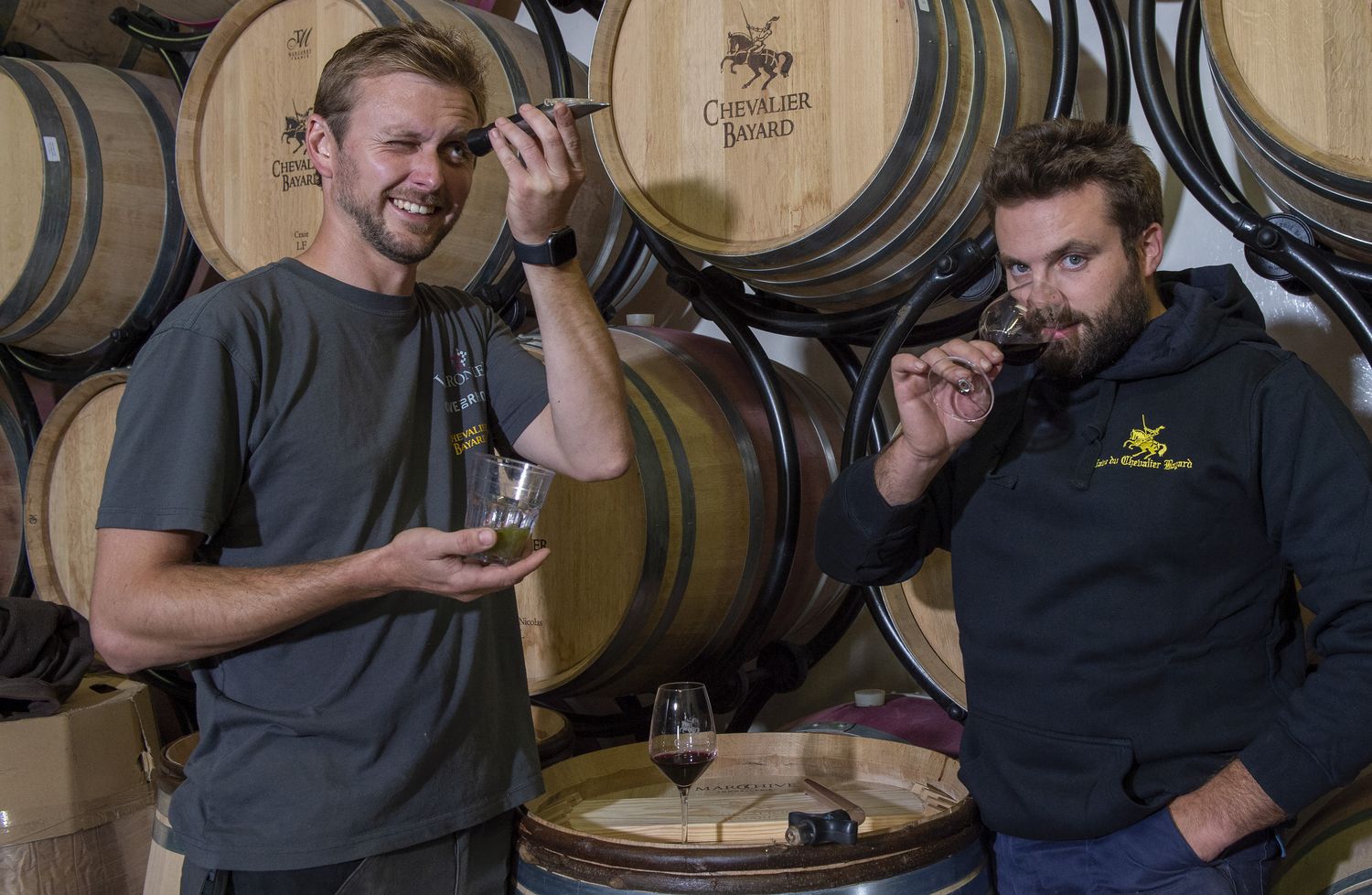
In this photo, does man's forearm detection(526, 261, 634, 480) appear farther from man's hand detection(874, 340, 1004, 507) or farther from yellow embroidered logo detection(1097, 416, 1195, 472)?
yellow embroidered logo detection(1097, 416, 1195, 472)

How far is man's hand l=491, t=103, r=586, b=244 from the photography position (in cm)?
173

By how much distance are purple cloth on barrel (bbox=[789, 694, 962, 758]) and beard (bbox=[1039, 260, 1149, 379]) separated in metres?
0.89

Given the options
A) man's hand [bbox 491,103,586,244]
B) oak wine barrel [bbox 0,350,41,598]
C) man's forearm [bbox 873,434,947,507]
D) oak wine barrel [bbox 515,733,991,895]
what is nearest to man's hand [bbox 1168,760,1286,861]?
oak wine barrel [bbox 515,733,991,895]

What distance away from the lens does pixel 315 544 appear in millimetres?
1680

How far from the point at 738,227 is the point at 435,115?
72 cm

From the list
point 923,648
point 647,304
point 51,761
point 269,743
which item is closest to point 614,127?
point 647,304

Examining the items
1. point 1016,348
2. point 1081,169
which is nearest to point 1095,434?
point 1016,348

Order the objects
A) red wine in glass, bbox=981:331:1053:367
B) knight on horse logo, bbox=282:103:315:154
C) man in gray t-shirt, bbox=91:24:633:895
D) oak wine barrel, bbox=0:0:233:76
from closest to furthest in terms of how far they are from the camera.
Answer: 1. man in gray t-shirt, bbox=91:24:633:895
2. red wine in glass, bbox=981:331:1053:367
3. knight on horse logo, bbox=282:103:315:154
4. oak wine barrel, bbox=0:0:233:76

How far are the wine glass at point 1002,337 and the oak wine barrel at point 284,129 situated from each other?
1.35 meters

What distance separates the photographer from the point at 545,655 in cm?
249

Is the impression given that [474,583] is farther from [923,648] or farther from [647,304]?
[647,304]

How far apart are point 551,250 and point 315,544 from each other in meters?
0.55

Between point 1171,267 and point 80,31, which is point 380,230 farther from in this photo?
point 80,31

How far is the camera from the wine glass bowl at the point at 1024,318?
1685 mm
